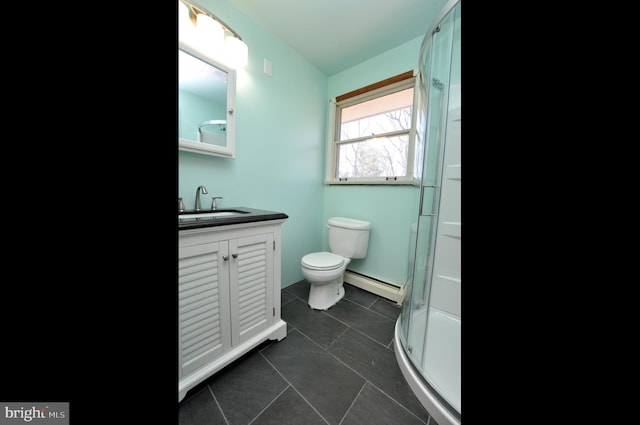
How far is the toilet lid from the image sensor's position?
5.16 ft

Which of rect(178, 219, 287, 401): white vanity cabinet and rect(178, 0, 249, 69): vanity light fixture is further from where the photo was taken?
rect(178, 0, 249, 69): vanity light fixture

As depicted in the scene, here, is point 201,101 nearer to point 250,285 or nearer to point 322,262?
point 250,285

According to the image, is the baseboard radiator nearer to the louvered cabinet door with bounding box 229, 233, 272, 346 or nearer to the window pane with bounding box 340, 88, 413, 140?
the louvered cabinet door with bounding box 229, 233, 272, 346

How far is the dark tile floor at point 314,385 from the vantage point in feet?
2.93

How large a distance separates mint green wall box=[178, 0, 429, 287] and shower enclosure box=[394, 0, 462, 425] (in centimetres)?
26

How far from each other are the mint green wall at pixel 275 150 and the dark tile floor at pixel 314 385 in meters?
0.79

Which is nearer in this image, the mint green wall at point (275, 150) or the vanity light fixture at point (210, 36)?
the vanity light fixture at point (210, 36)

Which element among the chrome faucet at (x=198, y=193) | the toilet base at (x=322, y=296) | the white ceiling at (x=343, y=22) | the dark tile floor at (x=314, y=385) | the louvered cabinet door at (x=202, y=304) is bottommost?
the dark tile floor at (x=314, y=385)

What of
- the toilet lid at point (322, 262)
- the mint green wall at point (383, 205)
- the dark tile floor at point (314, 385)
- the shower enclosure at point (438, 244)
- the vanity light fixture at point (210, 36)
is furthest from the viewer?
the mint green wall at point (383, 205)

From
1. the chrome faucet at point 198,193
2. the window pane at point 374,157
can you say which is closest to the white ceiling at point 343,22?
the window pane at point 374,157

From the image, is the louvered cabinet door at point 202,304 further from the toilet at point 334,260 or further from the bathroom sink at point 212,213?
the toilet at point 334,260

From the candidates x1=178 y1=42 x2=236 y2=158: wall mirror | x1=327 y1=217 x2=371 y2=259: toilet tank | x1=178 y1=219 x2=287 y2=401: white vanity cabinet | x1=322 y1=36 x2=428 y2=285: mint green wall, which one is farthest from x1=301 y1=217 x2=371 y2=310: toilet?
x1=178 y1=42 x2=236 y2=158: wall mirror

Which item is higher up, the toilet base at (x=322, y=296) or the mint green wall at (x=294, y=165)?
the mint green wall at (x=294, y=165)
